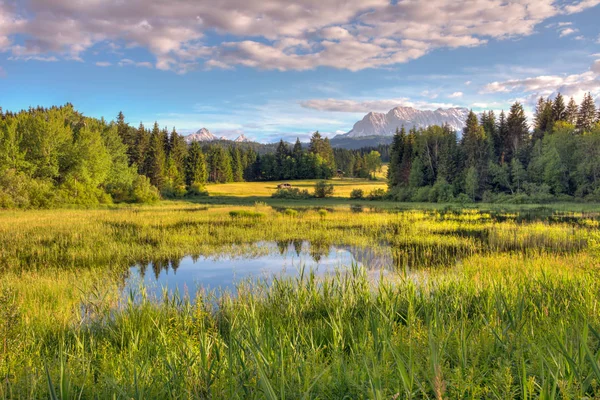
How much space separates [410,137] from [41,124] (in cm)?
6033

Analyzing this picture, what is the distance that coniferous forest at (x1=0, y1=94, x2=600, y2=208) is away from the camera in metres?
47.1

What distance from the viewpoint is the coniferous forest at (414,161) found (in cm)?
4712

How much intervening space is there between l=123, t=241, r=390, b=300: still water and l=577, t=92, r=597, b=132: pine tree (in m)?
57.2

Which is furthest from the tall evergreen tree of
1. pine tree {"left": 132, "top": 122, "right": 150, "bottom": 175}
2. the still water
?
pine tree {"left": 132, "top": 122, "right": 150, "bottom": 175}

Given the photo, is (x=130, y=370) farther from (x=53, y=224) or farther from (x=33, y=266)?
(x=53, y=224)

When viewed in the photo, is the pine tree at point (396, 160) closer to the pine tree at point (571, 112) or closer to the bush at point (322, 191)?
the bush at point (322, 191)

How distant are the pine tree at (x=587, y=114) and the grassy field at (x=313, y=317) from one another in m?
42.5

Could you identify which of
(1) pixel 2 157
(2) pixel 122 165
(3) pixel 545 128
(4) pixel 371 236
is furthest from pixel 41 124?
(3) pixel 545 128

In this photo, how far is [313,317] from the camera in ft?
23.7

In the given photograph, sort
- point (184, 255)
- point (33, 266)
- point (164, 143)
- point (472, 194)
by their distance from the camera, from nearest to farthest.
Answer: point (33, 266)
point (184, 255)
point (472, 194)
point (164, 143)

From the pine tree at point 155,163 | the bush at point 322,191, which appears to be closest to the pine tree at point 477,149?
the bush at point 322,191

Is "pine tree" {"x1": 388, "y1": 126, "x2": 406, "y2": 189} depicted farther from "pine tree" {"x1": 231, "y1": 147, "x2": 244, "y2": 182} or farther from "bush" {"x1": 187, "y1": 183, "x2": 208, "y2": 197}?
"pine tree" {"x1": 231, "y1": 147, "x2": 244, "y2": 182}

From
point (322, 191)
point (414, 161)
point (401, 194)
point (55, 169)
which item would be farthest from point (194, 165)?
point (414, 161)

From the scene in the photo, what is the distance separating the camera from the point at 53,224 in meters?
26.3
